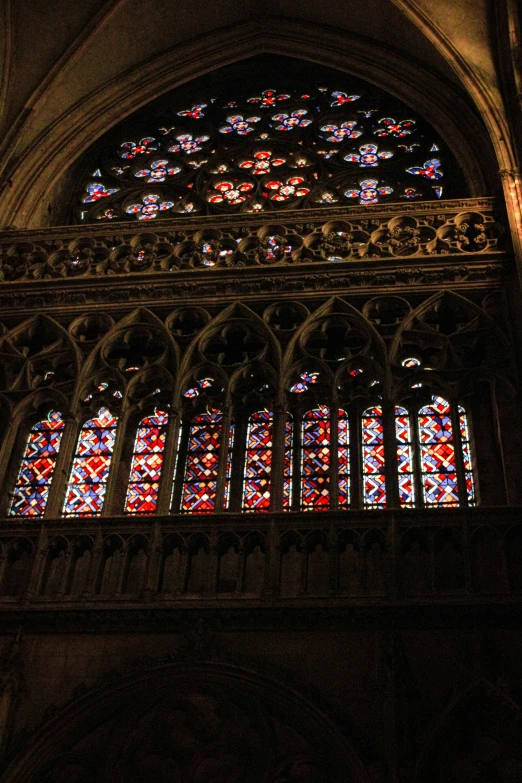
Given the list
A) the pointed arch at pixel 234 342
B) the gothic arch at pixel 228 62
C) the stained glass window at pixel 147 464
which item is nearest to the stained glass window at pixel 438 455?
the pointed arch at pixel 234 342

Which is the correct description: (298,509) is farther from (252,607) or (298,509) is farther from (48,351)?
(48,351)

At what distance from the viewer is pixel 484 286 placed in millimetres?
9711

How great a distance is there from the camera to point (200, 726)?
7273mm

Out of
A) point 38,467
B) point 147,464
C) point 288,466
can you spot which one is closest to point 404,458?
point 288,466

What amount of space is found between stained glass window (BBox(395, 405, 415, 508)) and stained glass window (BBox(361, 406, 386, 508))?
6.0 inches

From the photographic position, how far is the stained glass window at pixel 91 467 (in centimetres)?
912

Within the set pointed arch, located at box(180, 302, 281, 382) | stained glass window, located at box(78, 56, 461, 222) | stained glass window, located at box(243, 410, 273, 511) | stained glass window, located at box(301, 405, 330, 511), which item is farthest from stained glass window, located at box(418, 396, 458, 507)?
stained glass window, located at box(78, 56, 461, 222)

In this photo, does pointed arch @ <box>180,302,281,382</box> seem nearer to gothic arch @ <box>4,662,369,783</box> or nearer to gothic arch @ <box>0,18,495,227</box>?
gothic arch @ <box>4,662,369,783</box>

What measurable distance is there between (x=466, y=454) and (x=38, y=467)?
4.05 meters

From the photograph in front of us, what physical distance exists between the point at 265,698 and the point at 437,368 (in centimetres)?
350

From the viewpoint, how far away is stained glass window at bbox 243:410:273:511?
29.3ft

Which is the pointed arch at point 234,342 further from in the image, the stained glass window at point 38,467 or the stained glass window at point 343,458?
the stained glass window at point 38,467

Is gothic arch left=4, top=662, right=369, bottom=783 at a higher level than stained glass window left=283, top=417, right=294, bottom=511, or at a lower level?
lower

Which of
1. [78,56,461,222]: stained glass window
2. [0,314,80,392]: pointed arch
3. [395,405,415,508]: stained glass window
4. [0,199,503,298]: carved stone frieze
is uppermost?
[78,56,461,222]: stained glass window
